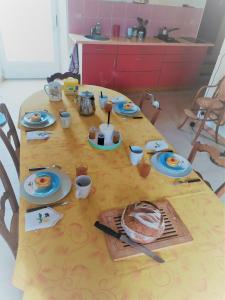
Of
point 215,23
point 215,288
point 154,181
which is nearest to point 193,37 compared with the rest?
point 215,23

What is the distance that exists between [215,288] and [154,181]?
1.62 ft

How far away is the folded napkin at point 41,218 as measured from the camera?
84 centimetres

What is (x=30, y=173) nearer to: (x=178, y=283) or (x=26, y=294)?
(x=26, y=294)

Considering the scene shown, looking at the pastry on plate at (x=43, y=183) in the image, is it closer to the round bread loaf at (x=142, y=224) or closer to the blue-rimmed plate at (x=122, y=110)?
the round bread loaf at (x=142, y=224)

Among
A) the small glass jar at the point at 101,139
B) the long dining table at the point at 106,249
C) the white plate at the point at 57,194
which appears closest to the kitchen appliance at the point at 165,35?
the small glass jar at the point at 101,139

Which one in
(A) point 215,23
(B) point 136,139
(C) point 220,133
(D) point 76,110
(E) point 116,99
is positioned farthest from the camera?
(A) point 215,23

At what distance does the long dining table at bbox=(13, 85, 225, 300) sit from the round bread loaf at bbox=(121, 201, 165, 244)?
68mm

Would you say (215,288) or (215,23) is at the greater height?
(215,23)

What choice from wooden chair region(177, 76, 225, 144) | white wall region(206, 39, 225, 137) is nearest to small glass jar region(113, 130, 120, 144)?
wooden chair region(177, 76, 225, 144)

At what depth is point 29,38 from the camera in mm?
3832

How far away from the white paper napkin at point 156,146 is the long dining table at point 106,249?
18 centimetres

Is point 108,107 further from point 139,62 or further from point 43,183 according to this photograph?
point 139,62

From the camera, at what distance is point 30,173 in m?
1.07

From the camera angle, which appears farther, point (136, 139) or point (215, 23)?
point (215, 23)
